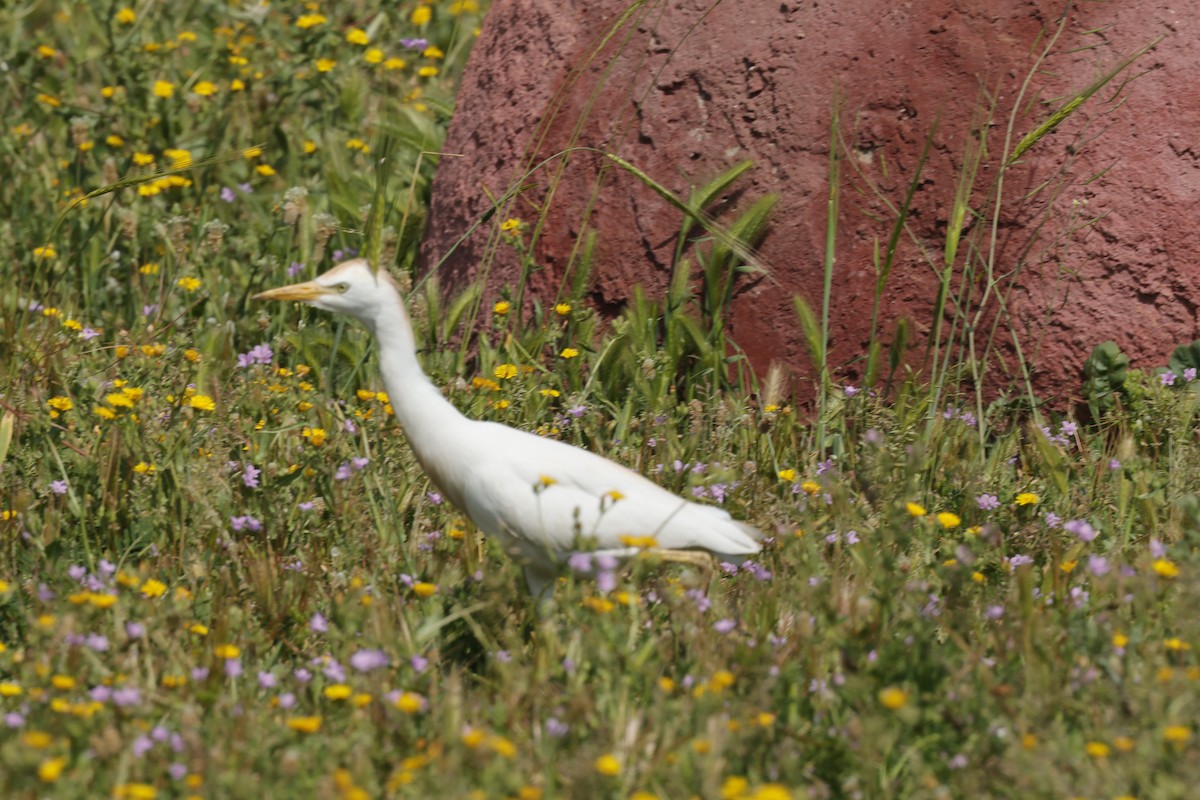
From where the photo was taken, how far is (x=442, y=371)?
4707 millimetres

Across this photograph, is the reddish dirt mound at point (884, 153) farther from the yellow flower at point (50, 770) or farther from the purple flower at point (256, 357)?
the yellow flower at point (50, 770)

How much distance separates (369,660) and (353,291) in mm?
917

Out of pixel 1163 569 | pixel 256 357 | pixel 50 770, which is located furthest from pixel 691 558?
pixel 256 357

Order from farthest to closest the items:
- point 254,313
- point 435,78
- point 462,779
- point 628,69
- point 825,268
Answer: point 435,78 < point 254,313 < point 628,69 < point 825,268 < point 462,779

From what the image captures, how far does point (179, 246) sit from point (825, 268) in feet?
7.28

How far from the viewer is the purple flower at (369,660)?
2902 mm

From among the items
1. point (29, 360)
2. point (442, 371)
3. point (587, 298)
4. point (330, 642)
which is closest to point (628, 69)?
point (587, 298)

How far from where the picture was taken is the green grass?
9.24ft

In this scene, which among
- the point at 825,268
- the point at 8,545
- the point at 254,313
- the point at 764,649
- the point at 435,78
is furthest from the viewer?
the point at 435,78

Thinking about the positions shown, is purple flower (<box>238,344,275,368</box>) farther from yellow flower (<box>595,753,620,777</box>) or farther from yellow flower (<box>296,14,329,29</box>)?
yellow flower (<box>595,753,620,777</box>)

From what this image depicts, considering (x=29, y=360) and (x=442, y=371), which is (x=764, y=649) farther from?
(x=29, y=360)

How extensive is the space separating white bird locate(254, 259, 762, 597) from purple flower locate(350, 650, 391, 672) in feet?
1.61

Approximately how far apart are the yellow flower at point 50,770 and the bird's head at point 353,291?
123 centimetres

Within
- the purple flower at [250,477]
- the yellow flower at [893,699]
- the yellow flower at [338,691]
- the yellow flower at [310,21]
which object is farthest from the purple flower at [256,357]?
the yellow flower at [893,699]
